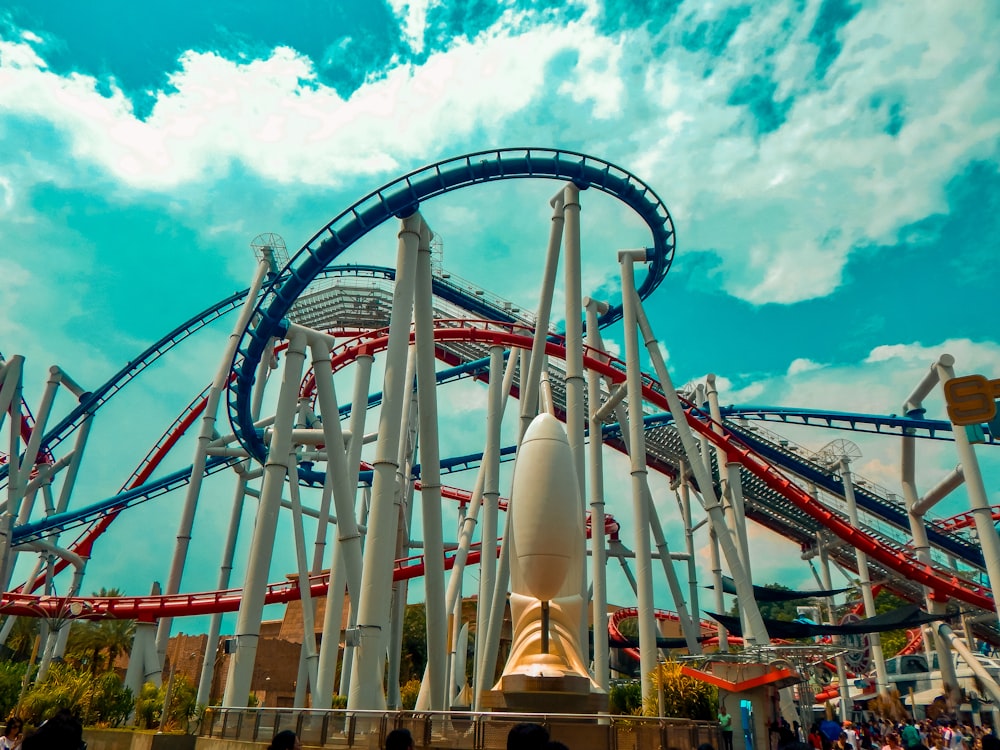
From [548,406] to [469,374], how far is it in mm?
15104

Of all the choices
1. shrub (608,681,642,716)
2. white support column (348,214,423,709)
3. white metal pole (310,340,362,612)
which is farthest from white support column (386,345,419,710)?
shrub (608,681,642,716)

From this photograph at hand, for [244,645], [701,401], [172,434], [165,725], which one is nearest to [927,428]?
[701,401]

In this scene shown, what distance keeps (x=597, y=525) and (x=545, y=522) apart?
6.75 metres

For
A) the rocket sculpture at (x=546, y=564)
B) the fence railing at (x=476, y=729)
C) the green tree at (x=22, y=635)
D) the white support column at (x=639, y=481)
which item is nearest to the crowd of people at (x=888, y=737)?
the fence railing at (x=476, y=729)

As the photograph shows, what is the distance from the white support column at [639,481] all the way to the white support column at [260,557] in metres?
7.80

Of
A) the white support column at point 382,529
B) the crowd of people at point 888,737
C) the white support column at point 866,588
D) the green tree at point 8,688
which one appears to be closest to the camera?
the crowd of people at point 888,737

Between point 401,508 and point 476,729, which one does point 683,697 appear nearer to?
point 476,729

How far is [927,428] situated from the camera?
89.9 ft

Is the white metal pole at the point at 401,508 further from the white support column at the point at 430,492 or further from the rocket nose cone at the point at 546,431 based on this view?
the rocket nose cone at the point at 546,431

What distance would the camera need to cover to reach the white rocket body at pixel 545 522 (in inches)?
437

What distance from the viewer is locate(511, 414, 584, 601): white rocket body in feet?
36.4

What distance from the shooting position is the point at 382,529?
12688 millimetres

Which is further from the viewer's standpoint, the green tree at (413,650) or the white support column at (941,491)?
the green tree at (413,650)

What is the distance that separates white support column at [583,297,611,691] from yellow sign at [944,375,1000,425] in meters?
11.2
